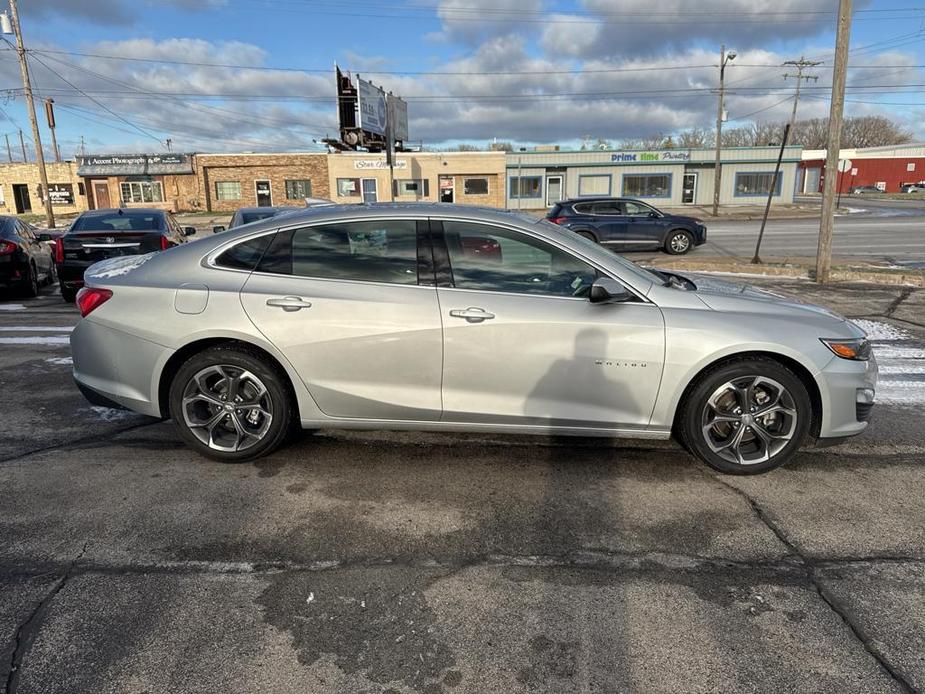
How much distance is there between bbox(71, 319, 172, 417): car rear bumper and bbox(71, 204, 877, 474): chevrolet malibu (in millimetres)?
14

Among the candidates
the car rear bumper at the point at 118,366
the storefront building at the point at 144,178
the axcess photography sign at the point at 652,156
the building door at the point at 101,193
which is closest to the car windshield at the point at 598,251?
the car rear bumper at the point at 118,366

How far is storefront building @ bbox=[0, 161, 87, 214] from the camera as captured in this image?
166ft

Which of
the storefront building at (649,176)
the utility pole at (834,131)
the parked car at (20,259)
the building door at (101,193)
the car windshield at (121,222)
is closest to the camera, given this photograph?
the car windshield at (121,222)

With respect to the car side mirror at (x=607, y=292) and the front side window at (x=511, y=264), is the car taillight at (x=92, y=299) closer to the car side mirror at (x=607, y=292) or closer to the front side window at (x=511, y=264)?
the front side window at (x=511, y=264)

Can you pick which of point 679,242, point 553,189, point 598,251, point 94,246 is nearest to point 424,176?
point 553,189

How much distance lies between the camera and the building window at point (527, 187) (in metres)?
43.6

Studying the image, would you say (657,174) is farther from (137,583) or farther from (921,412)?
(137,583)

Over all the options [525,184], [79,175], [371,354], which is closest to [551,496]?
[371,354]

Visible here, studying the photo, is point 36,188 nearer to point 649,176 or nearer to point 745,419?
point 649,176

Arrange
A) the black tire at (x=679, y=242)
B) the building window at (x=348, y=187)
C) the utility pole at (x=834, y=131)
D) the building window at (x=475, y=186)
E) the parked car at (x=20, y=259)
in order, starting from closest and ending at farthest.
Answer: the parked car at (x=20, y=259) < the utility pole at (x=834, y=131) < the black tire at (x=679, y=242) < the building window at (x=475, y=186) < the building window at (x=348, y=187)

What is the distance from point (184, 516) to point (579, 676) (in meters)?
2.26

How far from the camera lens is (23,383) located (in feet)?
19.8

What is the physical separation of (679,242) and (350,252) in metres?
16.4

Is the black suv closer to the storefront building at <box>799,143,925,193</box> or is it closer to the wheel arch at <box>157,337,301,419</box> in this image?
the wheel arch at <box>157,337,301,419</box>
